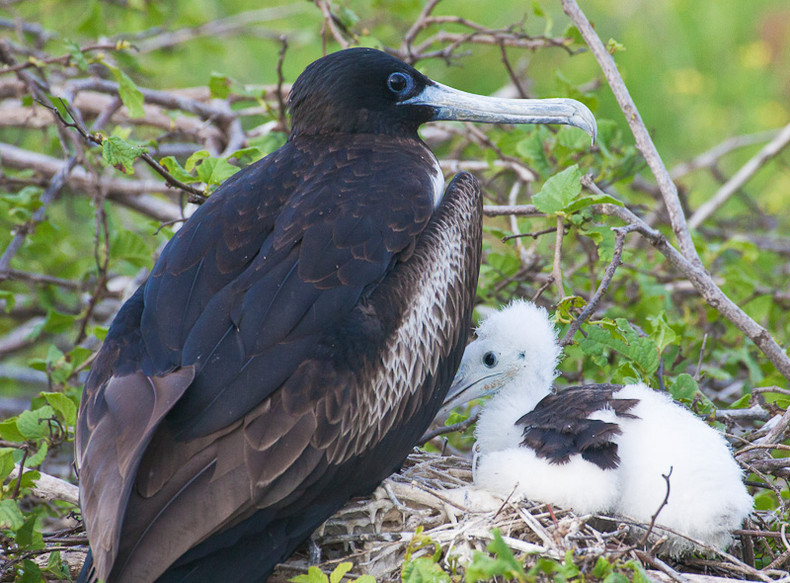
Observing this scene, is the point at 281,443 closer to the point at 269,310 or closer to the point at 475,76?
the point at 269,310

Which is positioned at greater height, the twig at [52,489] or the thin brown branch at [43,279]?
the thin brown branch at [43,279]

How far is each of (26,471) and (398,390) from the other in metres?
1.14

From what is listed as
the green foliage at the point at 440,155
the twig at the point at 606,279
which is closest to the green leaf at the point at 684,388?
the green foliage at the point at 440,155

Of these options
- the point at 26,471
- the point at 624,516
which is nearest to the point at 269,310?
the point at 26,471

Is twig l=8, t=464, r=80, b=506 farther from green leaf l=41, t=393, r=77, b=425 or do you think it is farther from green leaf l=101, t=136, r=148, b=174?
green leaf l=101, t=136, r=148, b=174

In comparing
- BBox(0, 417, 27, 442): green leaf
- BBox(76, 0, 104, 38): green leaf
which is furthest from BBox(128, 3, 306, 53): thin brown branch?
BBox(0, 417, 27, 442): green leaf

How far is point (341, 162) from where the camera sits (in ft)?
10.9

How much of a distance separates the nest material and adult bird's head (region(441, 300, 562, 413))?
0.43 metres

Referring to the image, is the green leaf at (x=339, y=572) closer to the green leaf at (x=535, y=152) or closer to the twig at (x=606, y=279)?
the twig at (x=606, y=279)

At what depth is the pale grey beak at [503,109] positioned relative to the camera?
3570 millimetres

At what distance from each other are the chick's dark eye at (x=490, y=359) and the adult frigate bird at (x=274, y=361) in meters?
0.31

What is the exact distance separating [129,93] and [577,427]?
205 cm

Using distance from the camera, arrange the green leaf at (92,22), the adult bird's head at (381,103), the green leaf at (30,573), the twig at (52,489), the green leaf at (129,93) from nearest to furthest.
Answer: the green leaf at (30,573), the twig at (52,489), the adult bird's head at (381,103), the green leaf at (129,93), the green leaf at (92,22)

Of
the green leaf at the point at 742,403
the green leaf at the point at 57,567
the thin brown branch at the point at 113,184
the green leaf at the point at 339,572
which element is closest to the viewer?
the green leaf at the point at 339,572
